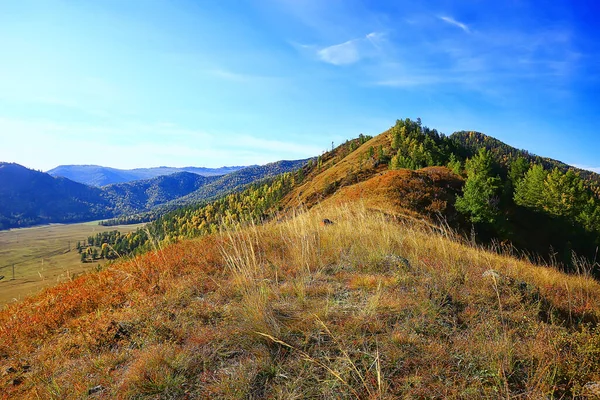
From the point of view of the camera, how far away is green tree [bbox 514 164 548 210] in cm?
4231

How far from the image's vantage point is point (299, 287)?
430 cm

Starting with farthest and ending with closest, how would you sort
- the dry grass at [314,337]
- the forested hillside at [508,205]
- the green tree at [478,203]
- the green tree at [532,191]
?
the green tree at [532,191] → the green tree at [478,203] → the forested hillside at [508,205] → the dry grass at [314,337]

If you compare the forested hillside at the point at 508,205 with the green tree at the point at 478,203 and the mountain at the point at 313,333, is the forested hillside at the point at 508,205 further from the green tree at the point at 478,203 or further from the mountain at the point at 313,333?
the mountain at the point at 313,333

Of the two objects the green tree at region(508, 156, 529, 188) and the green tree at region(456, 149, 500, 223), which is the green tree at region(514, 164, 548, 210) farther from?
the green tree at region(456, 149, 500, 223)

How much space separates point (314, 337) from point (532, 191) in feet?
174

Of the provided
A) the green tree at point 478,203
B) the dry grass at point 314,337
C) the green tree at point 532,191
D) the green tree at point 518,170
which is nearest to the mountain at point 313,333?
the dry grass at point 314,337

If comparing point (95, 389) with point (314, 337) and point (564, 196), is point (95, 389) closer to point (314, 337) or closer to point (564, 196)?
point (314, 337)

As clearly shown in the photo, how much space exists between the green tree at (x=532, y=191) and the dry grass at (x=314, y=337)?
47.1m

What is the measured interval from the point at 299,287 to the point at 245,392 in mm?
1822

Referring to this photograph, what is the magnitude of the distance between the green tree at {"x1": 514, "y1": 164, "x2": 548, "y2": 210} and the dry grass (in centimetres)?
4708

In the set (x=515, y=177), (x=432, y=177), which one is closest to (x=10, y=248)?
(x=432, y=177)

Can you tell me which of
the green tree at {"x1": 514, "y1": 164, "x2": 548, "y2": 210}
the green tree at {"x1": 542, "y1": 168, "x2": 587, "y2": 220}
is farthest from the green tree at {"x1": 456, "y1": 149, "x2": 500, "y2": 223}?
the green tree at {"x1": 514, "y1": 164, "x2": 548, "y2": 210}

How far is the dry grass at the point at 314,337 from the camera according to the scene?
8.84ft

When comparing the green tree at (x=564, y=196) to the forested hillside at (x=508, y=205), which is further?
the green tree at (x=564, y=196)
